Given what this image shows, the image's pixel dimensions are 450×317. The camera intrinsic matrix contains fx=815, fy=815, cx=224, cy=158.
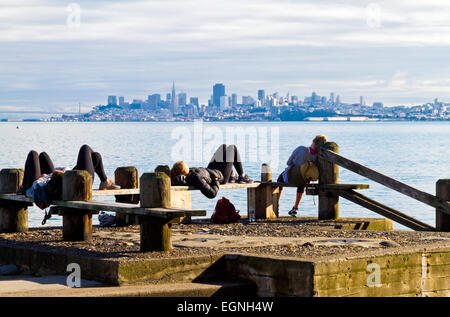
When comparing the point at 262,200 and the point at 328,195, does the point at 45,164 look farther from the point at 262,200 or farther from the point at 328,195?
the point at 328,195

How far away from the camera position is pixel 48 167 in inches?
533

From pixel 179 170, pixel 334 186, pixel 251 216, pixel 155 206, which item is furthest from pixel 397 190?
pixel 155 206

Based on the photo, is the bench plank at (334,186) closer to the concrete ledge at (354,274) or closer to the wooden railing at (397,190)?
the wooden railing at (397,190)

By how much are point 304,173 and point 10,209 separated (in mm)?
5673

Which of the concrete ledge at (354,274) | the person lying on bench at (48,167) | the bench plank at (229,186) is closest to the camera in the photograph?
the concrete ledge at (354,274)

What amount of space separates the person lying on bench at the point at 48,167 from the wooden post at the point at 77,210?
479 millimetres

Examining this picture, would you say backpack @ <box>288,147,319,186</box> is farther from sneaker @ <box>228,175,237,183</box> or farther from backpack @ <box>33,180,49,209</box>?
backpack @ <box>33,180,49,209</box>

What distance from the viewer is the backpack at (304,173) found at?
1579 cm

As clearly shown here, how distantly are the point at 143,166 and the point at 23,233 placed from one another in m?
43.9

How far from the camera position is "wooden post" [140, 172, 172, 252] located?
1011cm

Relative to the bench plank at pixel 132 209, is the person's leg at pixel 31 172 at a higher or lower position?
higher

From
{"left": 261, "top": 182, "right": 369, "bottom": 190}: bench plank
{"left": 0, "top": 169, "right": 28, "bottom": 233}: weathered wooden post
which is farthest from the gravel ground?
{"left": 261, "top": 182, "right": 369, "bottom": 190}: bench plank

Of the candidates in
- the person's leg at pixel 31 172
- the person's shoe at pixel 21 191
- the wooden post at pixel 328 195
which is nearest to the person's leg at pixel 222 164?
the wooden post at pixel 328 195
